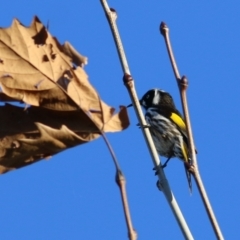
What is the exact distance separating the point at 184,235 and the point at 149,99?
5.47 m

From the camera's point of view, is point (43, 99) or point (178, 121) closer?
point (43, 99)

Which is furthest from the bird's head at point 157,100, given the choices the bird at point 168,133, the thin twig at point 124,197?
the thin twig at point 124,197

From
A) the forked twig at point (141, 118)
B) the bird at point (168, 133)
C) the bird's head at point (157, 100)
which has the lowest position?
the forked twig at point (141, 118)

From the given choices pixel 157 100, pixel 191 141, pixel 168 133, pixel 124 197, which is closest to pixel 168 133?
pixel 168 133

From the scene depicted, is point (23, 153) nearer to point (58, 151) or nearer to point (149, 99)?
point (58, 151)

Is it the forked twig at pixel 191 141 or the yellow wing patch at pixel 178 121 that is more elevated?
the yellow wing patch at pixel 178 121

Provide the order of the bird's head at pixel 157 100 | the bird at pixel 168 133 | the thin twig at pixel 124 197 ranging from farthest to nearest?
the bird's head at pixel 157 100 → the bird at pixel 168 133 → the thin twig at pixel 124 197

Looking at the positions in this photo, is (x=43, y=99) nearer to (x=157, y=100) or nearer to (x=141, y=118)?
(x=141, y=118)

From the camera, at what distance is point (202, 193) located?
6.09 ft

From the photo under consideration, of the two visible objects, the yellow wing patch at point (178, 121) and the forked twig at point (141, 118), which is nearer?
the forked twig at point (141, 118)

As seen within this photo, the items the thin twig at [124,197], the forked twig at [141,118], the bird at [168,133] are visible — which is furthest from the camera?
the bird at [168,133]

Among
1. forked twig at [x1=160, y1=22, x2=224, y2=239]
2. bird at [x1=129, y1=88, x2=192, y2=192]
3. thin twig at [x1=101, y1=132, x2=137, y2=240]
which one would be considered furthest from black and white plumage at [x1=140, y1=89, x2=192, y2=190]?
thin twig at [x1=101, y1=132, x2=137, y2=240]

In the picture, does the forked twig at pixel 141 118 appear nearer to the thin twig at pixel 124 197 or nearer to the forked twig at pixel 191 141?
the forked twig at pixel 191 141

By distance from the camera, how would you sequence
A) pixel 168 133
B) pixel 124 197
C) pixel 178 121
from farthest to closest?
1. pixel 178 121
2. pixel 168 133
3. pixel 124 197
